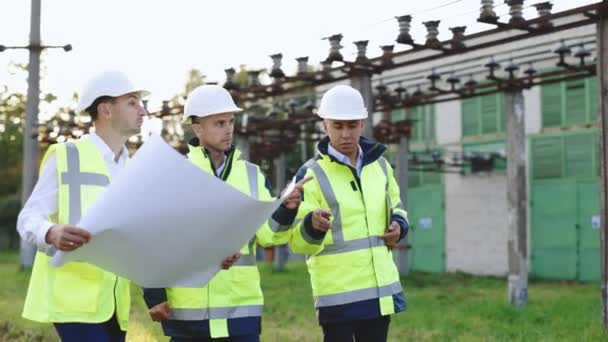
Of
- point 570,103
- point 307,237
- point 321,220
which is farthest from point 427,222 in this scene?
point 321,220

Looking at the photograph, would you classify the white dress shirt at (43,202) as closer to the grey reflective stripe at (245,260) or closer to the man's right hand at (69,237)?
the man's right hand at (69,237)

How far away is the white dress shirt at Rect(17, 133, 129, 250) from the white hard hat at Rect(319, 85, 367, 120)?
122 centimetres

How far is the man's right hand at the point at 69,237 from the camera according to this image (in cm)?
281

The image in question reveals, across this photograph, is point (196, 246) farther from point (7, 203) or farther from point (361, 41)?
point (7, 203)

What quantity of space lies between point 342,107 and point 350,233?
65cm

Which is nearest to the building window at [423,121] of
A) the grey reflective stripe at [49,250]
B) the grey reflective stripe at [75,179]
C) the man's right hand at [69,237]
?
the grey reflective stripe at [75,179]

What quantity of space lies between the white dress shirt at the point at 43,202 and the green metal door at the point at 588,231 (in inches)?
627

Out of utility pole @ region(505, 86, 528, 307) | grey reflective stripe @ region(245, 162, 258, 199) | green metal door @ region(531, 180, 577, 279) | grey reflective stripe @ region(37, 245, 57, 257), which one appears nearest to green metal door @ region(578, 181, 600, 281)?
green metal door @ region(531, 180, 577, 279)

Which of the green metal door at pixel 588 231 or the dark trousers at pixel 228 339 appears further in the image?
the green metal door at pixel 588 231

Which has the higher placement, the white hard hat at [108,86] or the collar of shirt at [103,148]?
the white hard hat at [108,86]

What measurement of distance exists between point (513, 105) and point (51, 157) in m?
10.4

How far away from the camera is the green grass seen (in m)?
8.54

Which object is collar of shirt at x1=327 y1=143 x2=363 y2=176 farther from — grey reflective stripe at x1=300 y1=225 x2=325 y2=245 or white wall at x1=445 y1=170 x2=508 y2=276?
white wall at x1=445 y1=170 x2=508 y2=276

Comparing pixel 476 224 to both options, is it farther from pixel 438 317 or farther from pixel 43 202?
pixel 43 202
